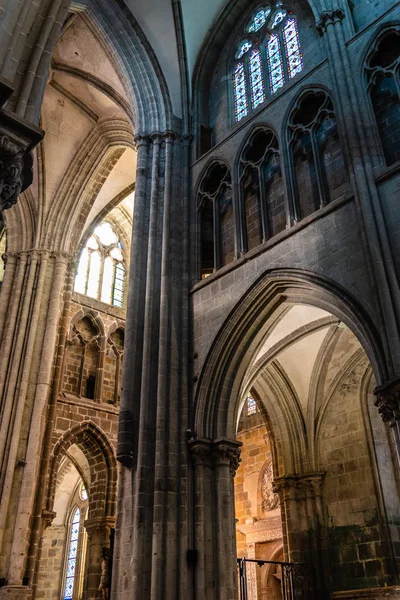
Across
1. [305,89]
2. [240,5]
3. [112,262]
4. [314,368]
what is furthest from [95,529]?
[240,5]

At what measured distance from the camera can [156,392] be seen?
34.8 feet

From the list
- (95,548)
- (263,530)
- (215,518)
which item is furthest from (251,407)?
(215,518)

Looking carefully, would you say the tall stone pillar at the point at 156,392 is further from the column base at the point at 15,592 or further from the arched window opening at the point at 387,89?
the column base at the point at 15,592

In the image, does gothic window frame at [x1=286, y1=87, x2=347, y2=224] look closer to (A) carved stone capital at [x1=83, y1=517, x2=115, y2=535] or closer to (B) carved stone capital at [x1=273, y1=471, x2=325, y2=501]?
(B) carved stone capital at [x1=273, y1=471, x2=325, y2=501]

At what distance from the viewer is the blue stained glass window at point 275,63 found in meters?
12.6

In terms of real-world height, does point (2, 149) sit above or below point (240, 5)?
below

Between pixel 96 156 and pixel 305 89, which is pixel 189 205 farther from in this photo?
pixel 96 156

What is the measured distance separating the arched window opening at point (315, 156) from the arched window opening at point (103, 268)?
10.9 meters

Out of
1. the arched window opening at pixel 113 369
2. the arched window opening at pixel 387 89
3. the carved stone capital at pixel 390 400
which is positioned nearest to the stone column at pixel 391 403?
the carved stone capital at pixel 390 400

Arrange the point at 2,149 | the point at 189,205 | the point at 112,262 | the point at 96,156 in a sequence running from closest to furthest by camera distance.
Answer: the point at 2,149 < the point at 189,205 < the point at 96,156 < the point at 112,262

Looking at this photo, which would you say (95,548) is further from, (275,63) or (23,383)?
(275,63)

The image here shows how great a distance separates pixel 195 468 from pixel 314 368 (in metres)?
5.83

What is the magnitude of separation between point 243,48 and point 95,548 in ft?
45.4

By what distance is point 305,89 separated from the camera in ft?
36.8
